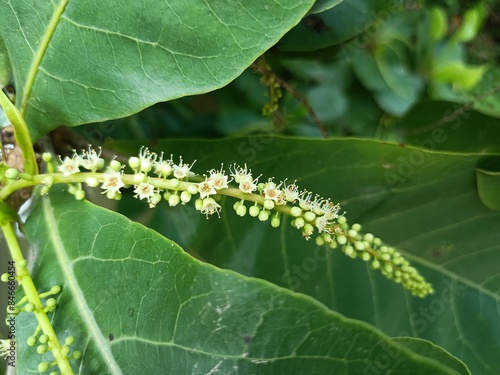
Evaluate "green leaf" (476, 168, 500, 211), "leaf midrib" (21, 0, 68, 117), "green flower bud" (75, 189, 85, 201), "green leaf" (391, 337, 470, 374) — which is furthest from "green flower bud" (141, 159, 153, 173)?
"green leaf" (476, 168, 500, 211)

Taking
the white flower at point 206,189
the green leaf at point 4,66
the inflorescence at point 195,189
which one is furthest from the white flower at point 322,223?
the green leaf at point 4,66

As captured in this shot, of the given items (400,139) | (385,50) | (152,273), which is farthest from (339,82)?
(152,273)

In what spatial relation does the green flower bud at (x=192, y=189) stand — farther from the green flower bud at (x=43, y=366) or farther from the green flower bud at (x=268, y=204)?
the green flower bud at (x=43, y=366)

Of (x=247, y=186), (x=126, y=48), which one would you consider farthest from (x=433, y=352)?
(x=126, y=48)

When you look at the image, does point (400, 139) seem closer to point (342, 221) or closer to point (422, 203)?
point (422, 203)

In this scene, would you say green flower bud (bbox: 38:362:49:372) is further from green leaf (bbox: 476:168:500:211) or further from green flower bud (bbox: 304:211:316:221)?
green leaf (bbox: 476:168:500:211)

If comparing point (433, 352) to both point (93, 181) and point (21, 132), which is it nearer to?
point (93, 181)
